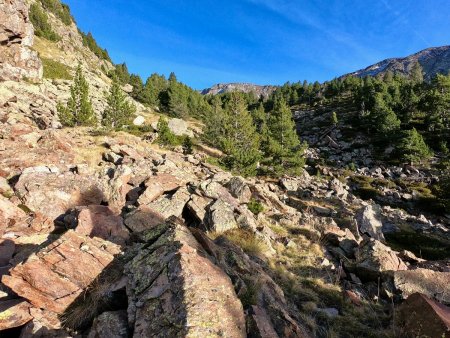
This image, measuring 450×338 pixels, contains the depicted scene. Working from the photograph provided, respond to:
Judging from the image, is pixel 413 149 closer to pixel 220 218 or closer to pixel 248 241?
pixel 220 218

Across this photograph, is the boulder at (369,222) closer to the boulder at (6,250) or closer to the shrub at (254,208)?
the shrub at (254,208)

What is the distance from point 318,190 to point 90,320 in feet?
118

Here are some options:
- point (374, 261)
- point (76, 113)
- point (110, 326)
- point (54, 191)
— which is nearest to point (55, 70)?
point (76, 113)

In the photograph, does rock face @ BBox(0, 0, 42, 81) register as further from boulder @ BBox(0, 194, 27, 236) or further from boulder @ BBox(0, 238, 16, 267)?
boulder @ BBox(0, 238, 16, 267)

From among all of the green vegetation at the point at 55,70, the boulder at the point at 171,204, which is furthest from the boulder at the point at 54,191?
the green vegetation at the point at 55,70

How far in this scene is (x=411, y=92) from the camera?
76.4 m

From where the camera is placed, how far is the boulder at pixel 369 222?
67.9 feet

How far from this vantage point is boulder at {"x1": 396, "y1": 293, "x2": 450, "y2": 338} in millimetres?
6199

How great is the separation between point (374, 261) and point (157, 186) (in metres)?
10.9

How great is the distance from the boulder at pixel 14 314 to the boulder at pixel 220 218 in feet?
26.9

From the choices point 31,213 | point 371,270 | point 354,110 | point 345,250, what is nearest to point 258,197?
point 345,250

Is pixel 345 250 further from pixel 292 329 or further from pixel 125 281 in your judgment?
pixel 125 281

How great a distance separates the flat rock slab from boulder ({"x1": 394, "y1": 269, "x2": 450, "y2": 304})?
383 inches

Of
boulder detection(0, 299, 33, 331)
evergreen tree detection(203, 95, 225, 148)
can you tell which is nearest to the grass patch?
boulder detection(0, 299, 33, 331)
